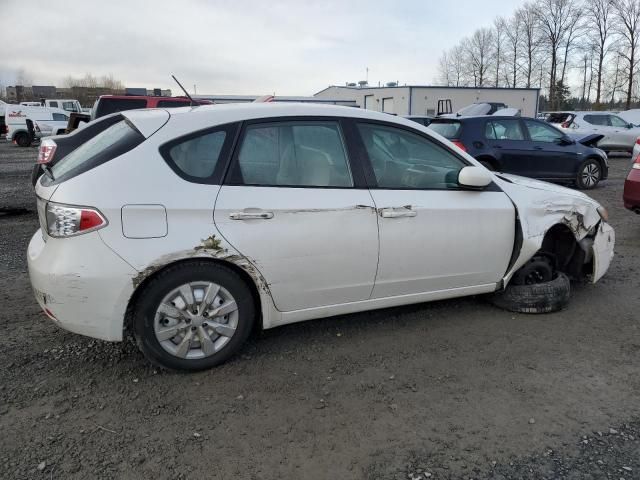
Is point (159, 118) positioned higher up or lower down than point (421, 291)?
higher up

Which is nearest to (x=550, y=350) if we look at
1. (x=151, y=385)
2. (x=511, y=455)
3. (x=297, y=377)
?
(x=511, y=455)

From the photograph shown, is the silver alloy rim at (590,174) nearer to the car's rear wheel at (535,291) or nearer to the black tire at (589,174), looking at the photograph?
the black tire at (589,174)

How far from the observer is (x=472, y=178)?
11.9ft

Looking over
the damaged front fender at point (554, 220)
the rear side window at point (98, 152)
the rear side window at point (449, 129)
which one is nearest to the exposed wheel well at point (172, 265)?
the rear side window at point (98, 152)

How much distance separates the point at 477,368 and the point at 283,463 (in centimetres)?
149

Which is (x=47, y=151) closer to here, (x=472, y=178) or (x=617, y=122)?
(x=472, y=178)

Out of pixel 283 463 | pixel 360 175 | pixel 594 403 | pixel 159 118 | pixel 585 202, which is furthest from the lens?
pixel 585 202

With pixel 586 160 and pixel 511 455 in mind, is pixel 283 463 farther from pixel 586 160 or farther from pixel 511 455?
pixel 586 160

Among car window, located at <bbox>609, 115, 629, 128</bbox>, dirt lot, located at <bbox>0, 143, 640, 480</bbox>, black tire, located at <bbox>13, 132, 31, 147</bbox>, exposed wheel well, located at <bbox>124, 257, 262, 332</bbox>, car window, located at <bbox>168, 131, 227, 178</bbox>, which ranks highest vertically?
car window, located at <bbox>609, 115, 629, 128</bbox>

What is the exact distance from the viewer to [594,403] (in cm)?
291

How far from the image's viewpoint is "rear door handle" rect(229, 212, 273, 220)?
3.06 meters

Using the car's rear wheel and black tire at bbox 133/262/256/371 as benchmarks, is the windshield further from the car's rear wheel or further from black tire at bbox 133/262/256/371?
the car's rear wheel

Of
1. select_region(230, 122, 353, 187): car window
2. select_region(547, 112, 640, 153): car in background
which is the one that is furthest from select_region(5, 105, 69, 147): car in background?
select_region(230, 122, 353, 187): car window

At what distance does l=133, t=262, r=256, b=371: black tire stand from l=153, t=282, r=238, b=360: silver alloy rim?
3cm
